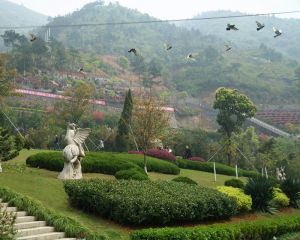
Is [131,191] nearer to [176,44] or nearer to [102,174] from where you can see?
[102,174]

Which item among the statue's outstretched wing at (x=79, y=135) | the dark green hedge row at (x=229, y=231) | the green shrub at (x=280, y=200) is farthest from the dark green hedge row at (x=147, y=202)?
the green shrub at (x=280, y=200)

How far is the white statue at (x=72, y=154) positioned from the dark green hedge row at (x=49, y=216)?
4.22m

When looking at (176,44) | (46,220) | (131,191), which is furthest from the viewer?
(176,44)

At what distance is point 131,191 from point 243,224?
11.5 ft

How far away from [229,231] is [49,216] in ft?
16.4

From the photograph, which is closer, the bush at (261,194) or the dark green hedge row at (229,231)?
the dark green hedge row at (229,231)

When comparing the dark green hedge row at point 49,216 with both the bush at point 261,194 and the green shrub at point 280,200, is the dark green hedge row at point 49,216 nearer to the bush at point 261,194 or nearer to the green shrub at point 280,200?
the bush at point 261,194

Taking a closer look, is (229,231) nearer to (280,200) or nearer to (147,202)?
(147,202)

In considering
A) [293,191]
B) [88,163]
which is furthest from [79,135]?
[293,191]

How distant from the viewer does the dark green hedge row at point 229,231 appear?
1168 centimetres

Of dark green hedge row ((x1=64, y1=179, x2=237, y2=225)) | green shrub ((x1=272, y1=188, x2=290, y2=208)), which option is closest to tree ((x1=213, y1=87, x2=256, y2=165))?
green shrub ((x1=272, y1=188, x2=290, y2=208))

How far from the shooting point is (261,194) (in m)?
18.7

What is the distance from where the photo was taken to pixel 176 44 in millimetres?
194875

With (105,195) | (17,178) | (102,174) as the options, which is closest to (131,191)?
(105,195)
